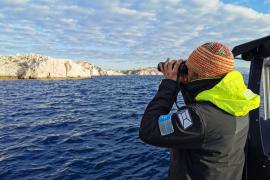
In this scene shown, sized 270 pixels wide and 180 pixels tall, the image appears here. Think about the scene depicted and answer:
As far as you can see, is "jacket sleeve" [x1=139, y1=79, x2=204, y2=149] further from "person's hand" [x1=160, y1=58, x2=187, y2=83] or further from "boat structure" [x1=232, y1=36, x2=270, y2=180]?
"boat structure" [x1=232, y1=36, x2=270, y2=180]

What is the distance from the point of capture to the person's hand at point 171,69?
3.09 m

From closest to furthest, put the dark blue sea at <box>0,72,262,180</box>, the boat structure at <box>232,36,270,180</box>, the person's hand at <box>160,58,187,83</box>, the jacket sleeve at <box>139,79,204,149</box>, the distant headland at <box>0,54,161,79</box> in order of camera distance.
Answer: the jacket sleeve at <box>139,79,204,149</box> < the person's hand at <box>160,58,187,83</box> < the boat structure at <box>232,36,270,180</box> < the dark blue sea at <box>0,72,262,180</box> < the distant headland at <box>0,54,161,79</box>

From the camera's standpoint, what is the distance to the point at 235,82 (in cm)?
279

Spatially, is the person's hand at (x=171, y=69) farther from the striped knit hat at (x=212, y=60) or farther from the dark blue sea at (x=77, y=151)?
the dark blue sea at (x=77, y=151)

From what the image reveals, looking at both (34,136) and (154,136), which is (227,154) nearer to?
(154,136)

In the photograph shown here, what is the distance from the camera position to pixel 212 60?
2.79m

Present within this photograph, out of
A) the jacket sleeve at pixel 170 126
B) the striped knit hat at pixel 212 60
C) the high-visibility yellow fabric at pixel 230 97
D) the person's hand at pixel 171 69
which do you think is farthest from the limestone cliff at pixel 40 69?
the high-visibility yellow fabric at pixel 230 97

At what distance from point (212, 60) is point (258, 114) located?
1.85m

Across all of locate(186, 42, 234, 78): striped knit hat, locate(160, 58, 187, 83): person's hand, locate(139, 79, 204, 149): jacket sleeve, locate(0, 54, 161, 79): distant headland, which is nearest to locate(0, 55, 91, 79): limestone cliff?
locate(0, 54, 161, 79): distant headland

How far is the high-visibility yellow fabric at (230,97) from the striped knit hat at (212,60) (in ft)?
0.30

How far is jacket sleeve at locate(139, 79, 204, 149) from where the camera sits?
270 centimetres

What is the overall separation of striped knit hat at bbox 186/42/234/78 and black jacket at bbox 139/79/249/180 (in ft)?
0.29

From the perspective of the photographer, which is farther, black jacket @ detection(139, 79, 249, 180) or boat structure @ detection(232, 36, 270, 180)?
boat structure @ detection(232, 36, 270, 180)

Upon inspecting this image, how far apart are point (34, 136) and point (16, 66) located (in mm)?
98415
